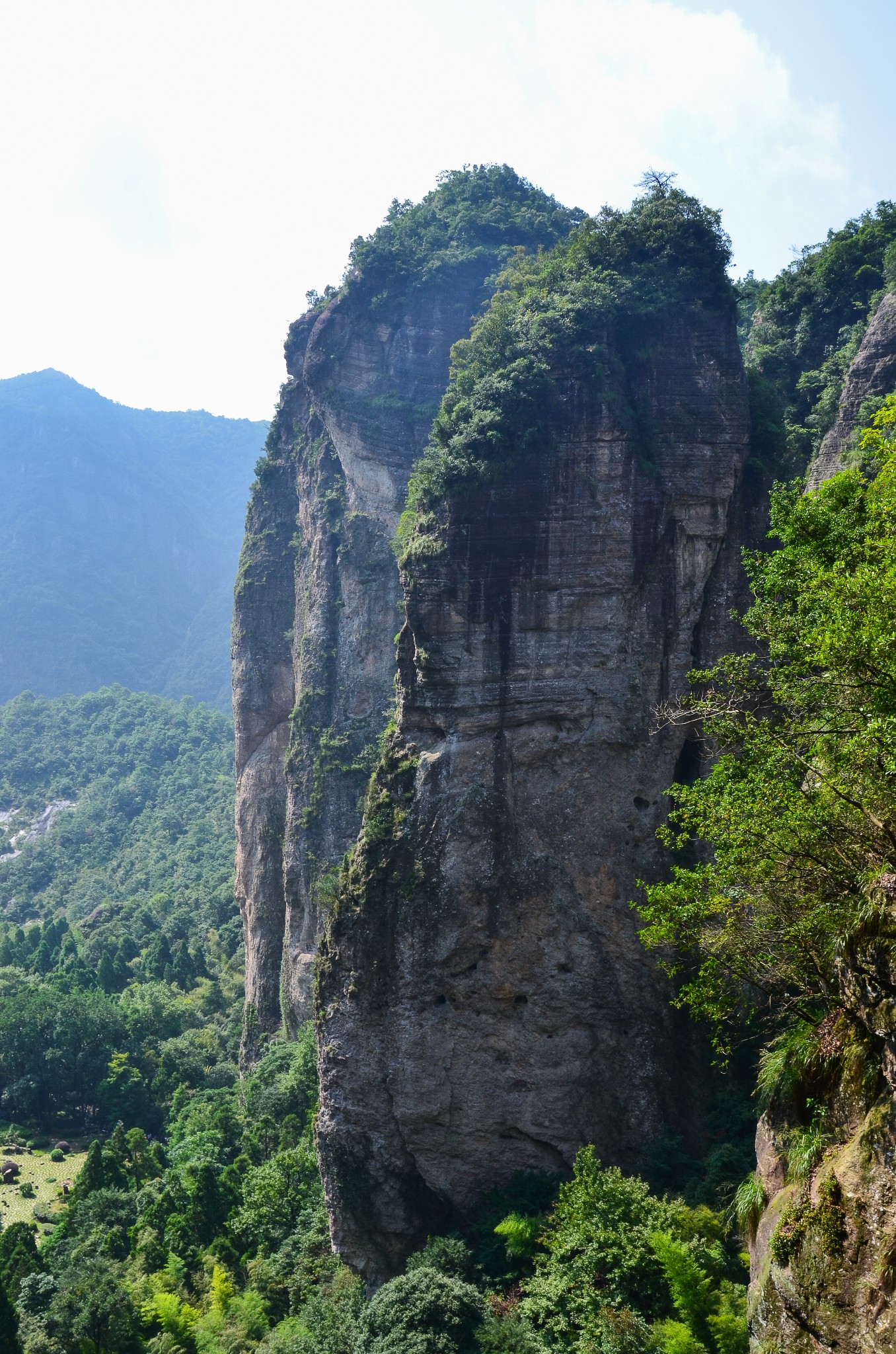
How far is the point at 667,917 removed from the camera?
13789mm

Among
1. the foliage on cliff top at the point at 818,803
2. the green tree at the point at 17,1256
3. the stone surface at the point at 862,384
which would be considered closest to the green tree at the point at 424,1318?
the foliage on cliff top at the point at 818,803

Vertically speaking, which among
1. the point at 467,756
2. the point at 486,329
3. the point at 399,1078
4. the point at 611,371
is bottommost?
the point at 399,1078

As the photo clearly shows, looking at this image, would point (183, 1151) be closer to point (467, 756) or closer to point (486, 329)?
point (467, 756)

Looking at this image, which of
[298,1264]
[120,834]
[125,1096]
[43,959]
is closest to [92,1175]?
[125,1096]

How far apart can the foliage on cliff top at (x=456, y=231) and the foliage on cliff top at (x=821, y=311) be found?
14.8m

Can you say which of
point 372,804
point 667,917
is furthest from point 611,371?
point 667,917

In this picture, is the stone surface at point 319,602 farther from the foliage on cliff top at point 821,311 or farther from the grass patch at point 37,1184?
the foliage on cliff top at point 821,311

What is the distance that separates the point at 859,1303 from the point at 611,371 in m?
22.2

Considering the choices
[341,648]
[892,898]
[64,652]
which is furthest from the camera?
[64,652]

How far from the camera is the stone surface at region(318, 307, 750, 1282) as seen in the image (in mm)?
23828

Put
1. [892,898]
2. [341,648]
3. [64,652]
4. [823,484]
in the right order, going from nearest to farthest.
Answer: [892,898]
[823,484]
[341,648]
[64,652]

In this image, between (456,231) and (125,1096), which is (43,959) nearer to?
(125,1096)

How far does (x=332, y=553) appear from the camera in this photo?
42.6 m

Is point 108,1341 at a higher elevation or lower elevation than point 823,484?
lower
